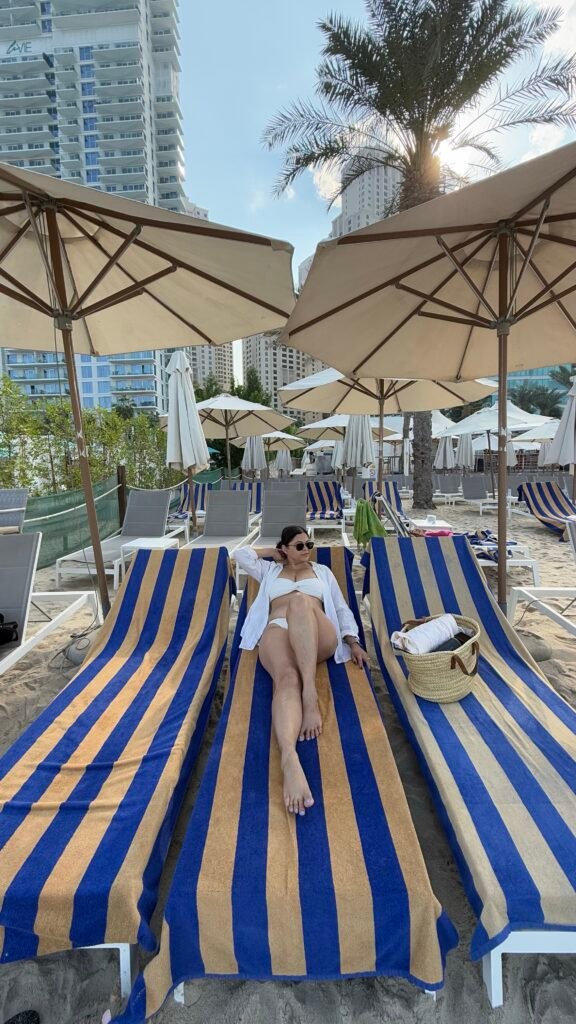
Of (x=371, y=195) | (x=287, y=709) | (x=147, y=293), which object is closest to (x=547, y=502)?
(x=147, y=293)

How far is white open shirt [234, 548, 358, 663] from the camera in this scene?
314cm

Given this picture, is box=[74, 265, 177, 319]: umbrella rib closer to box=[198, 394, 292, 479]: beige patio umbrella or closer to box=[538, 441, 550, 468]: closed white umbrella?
box=[198, 394, 292, 479]: beige patio umbrella

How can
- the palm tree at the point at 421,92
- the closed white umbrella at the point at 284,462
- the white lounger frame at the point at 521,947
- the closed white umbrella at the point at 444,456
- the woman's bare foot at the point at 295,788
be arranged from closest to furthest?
1. the white lounger frame at the point at 521,947
2. the woman's bare foot at the point at 295,788
3. the palm tree at the point at 421,92
4. the closed white umbrella at the point at 444,456
5. the closed white umbrella at the point at 284,462

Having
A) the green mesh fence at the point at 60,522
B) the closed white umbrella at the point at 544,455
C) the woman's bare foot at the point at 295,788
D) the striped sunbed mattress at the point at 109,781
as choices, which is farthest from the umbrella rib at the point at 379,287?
the closed white umbrella at the point at 544,455

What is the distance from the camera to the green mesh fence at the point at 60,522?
7.14 meters

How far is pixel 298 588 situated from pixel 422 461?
10.2 m

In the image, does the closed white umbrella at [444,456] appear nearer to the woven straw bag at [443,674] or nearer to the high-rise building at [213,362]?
the woven straw bag at [443,674]

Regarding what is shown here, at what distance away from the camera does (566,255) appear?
11.6ft

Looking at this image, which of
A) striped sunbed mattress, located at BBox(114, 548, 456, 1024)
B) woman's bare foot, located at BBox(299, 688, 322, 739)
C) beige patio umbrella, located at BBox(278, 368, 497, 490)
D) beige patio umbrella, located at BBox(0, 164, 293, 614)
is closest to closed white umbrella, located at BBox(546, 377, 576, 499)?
beige patio umbrella, located at BBox(278, 368, 497, 490)

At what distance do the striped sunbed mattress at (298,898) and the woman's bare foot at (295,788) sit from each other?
1.2 inches

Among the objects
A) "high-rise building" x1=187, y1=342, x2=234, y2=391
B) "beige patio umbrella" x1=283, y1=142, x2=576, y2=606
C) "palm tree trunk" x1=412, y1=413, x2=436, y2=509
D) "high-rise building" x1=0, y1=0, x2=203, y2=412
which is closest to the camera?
"beige patio umbrella" x1=283, y1=142, x2=576, y2=606

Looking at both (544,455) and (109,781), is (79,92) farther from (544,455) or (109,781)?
(109,781)

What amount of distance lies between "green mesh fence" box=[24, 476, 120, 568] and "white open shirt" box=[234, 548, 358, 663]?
185 inches

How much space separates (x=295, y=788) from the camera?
1.90 meters
